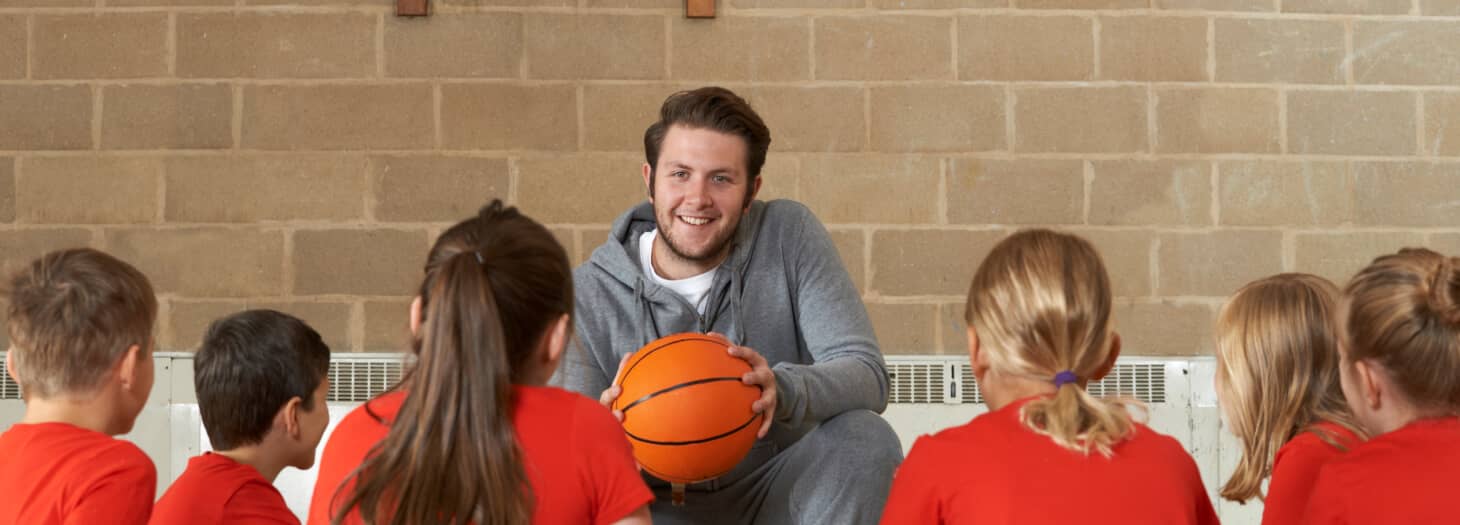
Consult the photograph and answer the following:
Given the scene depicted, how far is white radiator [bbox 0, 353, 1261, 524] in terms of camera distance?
385cm

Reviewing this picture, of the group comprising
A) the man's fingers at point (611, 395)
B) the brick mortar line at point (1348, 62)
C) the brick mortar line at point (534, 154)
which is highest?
the brick mortar line at point (1348, 62)

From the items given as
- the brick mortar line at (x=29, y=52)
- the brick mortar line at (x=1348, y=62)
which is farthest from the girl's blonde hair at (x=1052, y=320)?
the brick mortar line at (x=29, y=52)

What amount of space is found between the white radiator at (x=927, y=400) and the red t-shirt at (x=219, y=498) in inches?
70.0

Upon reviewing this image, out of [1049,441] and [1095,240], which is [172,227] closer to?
[1095,240]

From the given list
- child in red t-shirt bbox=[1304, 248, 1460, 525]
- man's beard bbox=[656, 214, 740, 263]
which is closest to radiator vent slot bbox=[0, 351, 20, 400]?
man's beard bbox=[656, 214, 740, 263]

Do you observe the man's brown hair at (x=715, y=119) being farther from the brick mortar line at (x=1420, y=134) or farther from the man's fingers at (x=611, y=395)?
the brick mortar line at (x=1420, y=134)

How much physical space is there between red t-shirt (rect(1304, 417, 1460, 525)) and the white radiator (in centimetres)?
221

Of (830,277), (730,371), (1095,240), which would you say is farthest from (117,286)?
(1095,240)

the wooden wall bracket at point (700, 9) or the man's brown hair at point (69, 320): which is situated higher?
the wooden wall bracket at point (700, 9)

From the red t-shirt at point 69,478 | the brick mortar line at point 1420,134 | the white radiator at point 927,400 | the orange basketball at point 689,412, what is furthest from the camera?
the brick mortar line at point 1420,134

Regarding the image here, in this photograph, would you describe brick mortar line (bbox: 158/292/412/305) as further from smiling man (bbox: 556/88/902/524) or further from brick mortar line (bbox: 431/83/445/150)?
smiling man (bbox: 556/88/902/524)

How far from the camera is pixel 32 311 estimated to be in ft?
6.47

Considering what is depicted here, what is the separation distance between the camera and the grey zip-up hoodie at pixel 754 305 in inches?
98.7

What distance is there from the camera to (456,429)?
160 cm
